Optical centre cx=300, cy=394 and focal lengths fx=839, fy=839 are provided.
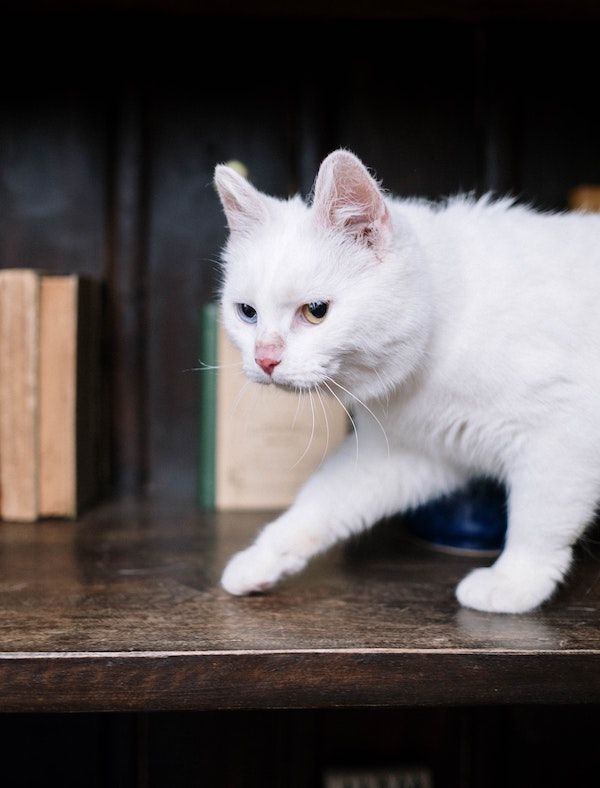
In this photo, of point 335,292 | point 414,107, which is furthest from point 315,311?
point 414,107

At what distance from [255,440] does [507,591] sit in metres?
0.48

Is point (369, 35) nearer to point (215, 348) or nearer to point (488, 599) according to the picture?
point (215, 348)

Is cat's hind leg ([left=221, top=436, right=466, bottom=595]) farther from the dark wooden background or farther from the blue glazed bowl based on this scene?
the dark wooden background

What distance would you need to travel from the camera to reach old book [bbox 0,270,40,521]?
46.5 inches

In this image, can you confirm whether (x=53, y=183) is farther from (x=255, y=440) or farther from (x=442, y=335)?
(x=442, y=335)

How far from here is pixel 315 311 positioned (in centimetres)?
85

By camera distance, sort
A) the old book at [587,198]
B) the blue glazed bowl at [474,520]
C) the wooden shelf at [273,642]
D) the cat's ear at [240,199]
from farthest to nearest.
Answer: the old book at [587,198] < the blue glazed bowl at [474,520] < the cat's ear at [240,199] < the wooden shelf at [273,642]

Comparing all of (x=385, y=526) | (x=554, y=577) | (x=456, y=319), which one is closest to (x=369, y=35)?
(x=456, y=319)

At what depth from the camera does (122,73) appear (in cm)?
133

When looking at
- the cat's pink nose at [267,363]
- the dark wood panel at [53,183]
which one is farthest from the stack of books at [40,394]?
the cat's pink nose at [267,363]

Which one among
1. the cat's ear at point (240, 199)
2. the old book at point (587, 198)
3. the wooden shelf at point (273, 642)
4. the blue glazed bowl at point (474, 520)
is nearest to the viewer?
the wooden shelf at point (273, 642)

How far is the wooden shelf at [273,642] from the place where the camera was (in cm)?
77

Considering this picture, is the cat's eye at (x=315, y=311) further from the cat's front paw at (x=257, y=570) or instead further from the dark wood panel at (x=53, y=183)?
the dark wood panel at (x=53, y=183)

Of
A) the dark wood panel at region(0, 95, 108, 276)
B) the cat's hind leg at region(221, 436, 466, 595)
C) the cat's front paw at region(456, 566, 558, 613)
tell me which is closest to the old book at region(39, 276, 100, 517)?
the dark wood panel at region(0, 95, 108, 276)
